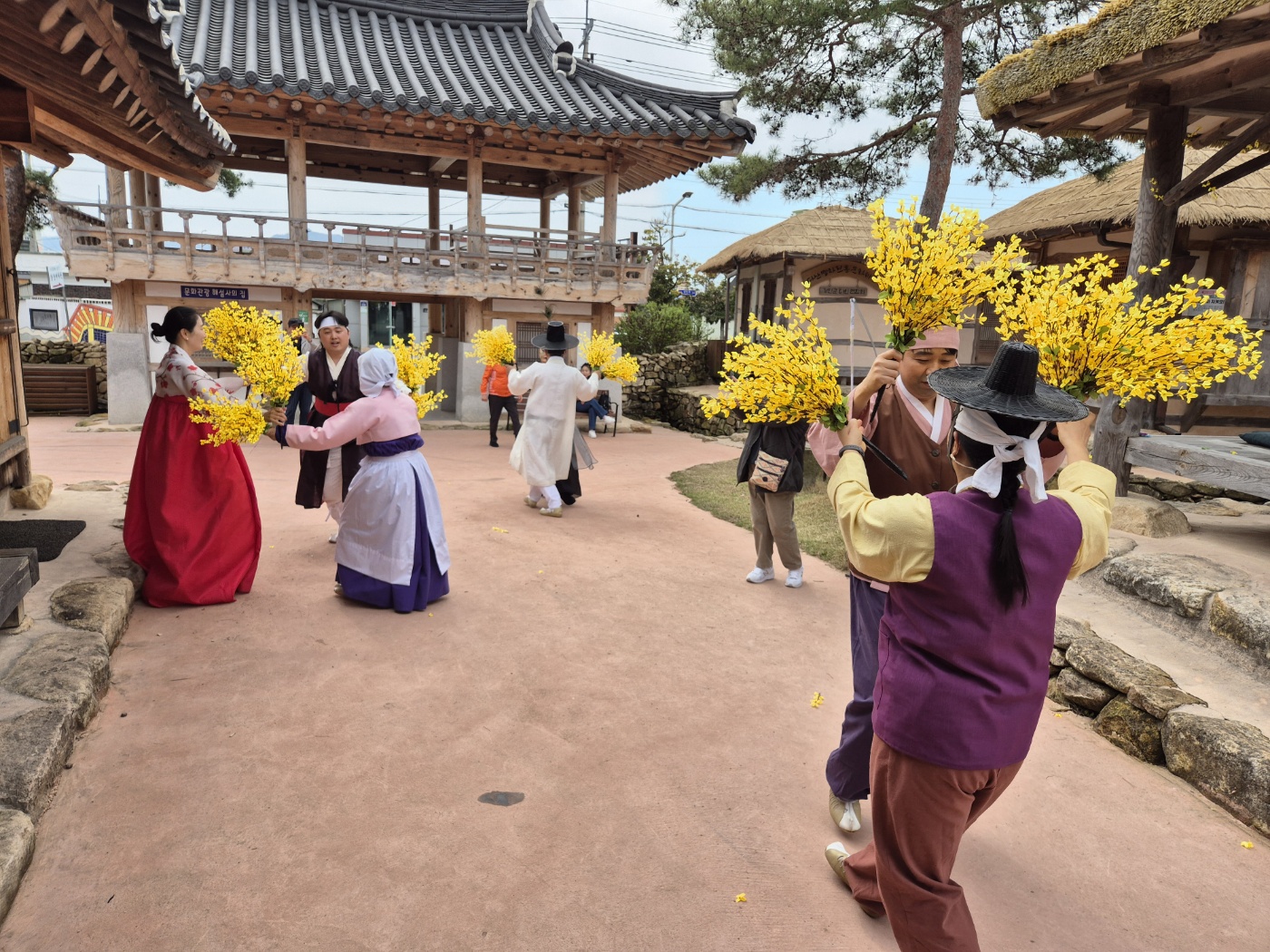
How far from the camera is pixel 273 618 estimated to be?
4.80 meters

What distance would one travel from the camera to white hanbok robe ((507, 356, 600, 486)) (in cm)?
778

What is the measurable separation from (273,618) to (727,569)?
3356 millimetres

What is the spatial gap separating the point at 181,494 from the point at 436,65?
38.5 ft

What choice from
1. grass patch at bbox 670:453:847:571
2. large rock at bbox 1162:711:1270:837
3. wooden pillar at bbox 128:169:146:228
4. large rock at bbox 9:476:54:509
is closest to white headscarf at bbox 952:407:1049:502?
large rock at bbox 1162:711:1270:837

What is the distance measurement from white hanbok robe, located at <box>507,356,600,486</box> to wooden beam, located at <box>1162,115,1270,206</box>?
5.00 meters

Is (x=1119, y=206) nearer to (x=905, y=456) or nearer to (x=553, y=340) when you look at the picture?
(x=553, y=340)

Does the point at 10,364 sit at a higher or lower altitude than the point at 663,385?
higher

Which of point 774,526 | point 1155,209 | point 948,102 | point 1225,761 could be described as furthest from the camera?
point 948,102

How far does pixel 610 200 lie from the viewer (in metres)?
14.2

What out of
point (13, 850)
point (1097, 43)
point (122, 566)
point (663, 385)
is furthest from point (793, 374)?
point (663, 385)

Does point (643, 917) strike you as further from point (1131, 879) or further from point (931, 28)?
point (931, 28)

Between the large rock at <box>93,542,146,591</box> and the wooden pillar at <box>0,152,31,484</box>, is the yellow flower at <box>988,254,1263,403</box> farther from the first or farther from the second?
the wooden pillar at <box>0,152,31,484</box>

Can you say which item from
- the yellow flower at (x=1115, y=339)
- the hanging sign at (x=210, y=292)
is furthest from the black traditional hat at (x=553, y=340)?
the hanging sign at (x=210, y=292)

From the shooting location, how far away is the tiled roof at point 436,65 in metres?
11.9
